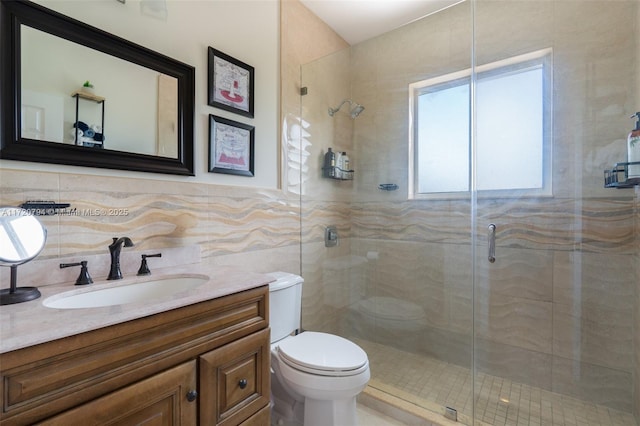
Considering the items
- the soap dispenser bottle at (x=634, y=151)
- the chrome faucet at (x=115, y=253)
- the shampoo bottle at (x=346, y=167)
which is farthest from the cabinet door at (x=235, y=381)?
the soap dispenser bottle at (x=634, y=151)

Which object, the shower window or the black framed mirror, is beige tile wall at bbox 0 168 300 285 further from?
the shower window

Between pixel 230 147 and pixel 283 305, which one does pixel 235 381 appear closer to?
pixel 283 305

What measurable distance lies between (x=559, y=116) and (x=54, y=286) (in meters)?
A: 2.61

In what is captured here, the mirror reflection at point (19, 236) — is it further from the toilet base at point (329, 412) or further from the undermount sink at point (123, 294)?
the toilet base at point (329, 412)

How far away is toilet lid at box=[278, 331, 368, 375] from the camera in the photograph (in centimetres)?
132

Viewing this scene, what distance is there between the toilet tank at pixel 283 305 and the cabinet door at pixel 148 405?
2.03 ft

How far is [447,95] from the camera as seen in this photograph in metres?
2.13

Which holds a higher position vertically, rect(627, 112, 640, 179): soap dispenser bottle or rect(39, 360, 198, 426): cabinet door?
A: rect(627, 112, 640, 179): soap dispenser bottle

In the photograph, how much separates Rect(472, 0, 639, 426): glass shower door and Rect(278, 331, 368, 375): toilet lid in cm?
88

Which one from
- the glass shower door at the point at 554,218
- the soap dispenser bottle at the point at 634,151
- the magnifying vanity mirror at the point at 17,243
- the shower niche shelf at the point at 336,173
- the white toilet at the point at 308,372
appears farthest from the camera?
the shower niche shelf at the point at 336,173

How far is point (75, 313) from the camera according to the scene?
2.53 feet

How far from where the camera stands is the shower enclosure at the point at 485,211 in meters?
1.68

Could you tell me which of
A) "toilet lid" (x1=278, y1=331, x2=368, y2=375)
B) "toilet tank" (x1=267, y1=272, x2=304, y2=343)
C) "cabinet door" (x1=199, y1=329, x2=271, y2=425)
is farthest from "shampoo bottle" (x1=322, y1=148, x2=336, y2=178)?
"cabinet door" (x1=199, y1=329, x2=271, y2=425)

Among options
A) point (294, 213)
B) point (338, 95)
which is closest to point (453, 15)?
point (338, 95)
